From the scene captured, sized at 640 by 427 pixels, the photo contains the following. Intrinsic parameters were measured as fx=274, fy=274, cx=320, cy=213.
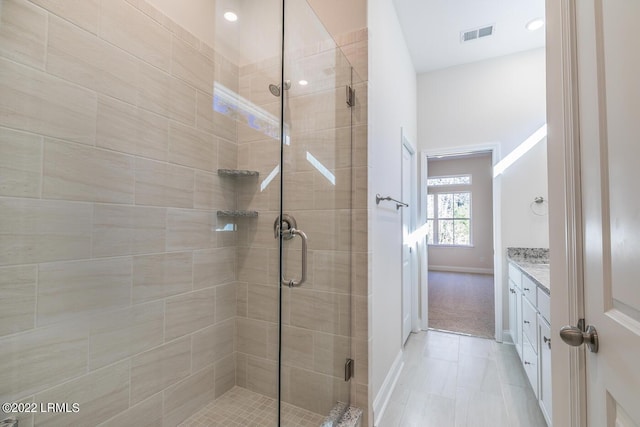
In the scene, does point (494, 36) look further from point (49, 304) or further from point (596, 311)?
point (49, 304)

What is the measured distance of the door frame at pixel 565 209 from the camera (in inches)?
32.1

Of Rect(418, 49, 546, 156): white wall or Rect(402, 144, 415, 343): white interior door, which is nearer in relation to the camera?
Rect(402, 144, 415, 343): white interior door

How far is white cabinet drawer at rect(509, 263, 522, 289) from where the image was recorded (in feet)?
7.99

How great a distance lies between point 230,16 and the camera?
193cm

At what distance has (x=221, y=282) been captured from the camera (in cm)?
186

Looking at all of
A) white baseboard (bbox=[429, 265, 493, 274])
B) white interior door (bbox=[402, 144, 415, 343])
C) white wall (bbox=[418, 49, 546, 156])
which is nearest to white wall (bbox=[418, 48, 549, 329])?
white wall (bbox=[418, 49, 546, 156])

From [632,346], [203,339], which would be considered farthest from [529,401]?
[203,339]

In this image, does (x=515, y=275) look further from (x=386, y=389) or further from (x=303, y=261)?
(x=303, y=261)

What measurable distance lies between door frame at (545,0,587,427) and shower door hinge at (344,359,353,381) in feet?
3.24

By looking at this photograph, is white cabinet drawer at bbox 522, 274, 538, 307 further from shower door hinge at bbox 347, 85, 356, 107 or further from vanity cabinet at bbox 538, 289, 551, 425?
shower door hinge at bbox 347, 85, 356, 107

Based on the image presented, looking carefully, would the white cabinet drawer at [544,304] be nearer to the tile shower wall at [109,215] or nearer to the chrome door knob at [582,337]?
the chrome door knob at [582,337]

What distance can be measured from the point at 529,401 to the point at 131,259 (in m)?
2.75

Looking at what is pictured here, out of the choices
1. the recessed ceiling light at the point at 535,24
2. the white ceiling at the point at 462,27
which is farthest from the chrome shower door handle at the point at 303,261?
the recessed ceiling light at the point at 535,24

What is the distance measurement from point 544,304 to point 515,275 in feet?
3.70
